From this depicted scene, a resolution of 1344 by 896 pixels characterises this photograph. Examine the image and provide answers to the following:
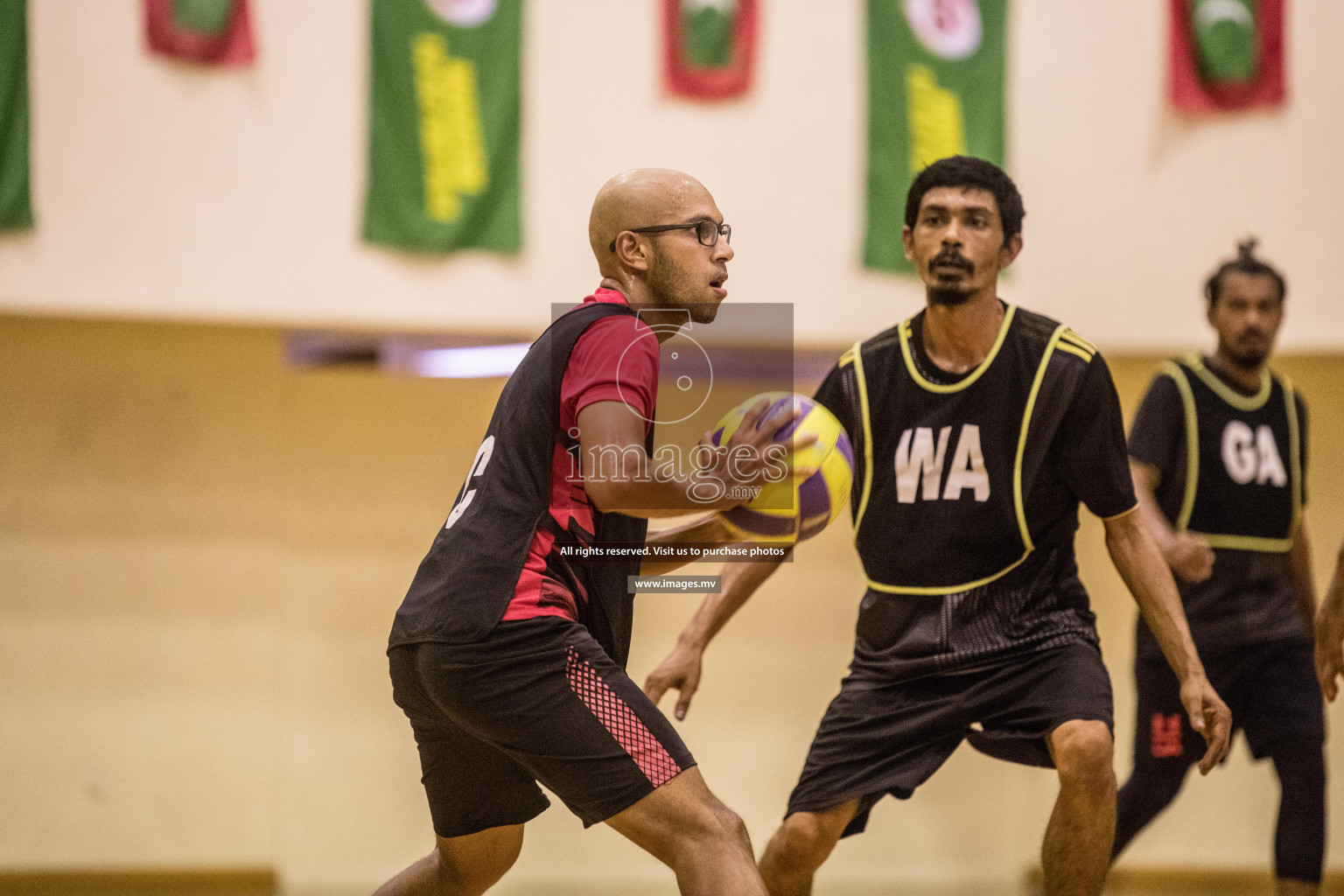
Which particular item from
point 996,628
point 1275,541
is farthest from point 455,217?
point 1275,541

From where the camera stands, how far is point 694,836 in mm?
2432

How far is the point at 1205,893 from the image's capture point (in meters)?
6.25

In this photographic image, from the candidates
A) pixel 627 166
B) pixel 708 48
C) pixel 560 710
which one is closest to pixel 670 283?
pixel 560 710

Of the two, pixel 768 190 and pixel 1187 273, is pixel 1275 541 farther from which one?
pixel 768 190

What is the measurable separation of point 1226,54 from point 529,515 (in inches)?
197

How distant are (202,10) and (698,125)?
2.34 metres

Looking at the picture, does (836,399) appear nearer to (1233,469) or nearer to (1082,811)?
(1082,811)

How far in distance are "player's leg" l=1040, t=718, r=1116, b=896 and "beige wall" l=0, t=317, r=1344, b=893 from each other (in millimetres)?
3221

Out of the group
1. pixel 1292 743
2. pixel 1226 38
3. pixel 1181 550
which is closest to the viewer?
pixel 1181 550

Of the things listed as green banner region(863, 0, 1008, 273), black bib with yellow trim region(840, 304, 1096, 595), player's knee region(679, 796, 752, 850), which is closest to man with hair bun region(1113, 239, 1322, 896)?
black bib with yellow trim region(840, 304, 1096, 595)

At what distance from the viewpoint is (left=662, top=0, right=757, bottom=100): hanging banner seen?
5.87 meters

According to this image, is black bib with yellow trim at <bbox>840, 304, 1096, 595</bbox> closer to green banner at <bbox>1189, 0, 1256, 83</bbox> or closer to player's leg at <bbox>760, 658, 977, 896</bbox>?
player's leg at <bbox>760, 658, 977, 896</bbox>

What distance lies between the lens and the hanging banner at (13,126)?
530 centimetres

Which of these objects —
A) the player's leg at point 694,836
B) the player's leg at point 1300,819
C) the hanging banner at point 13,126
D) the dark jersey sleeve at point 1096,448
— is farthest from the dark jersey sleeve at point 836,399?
the hanging banner at point 13,126
